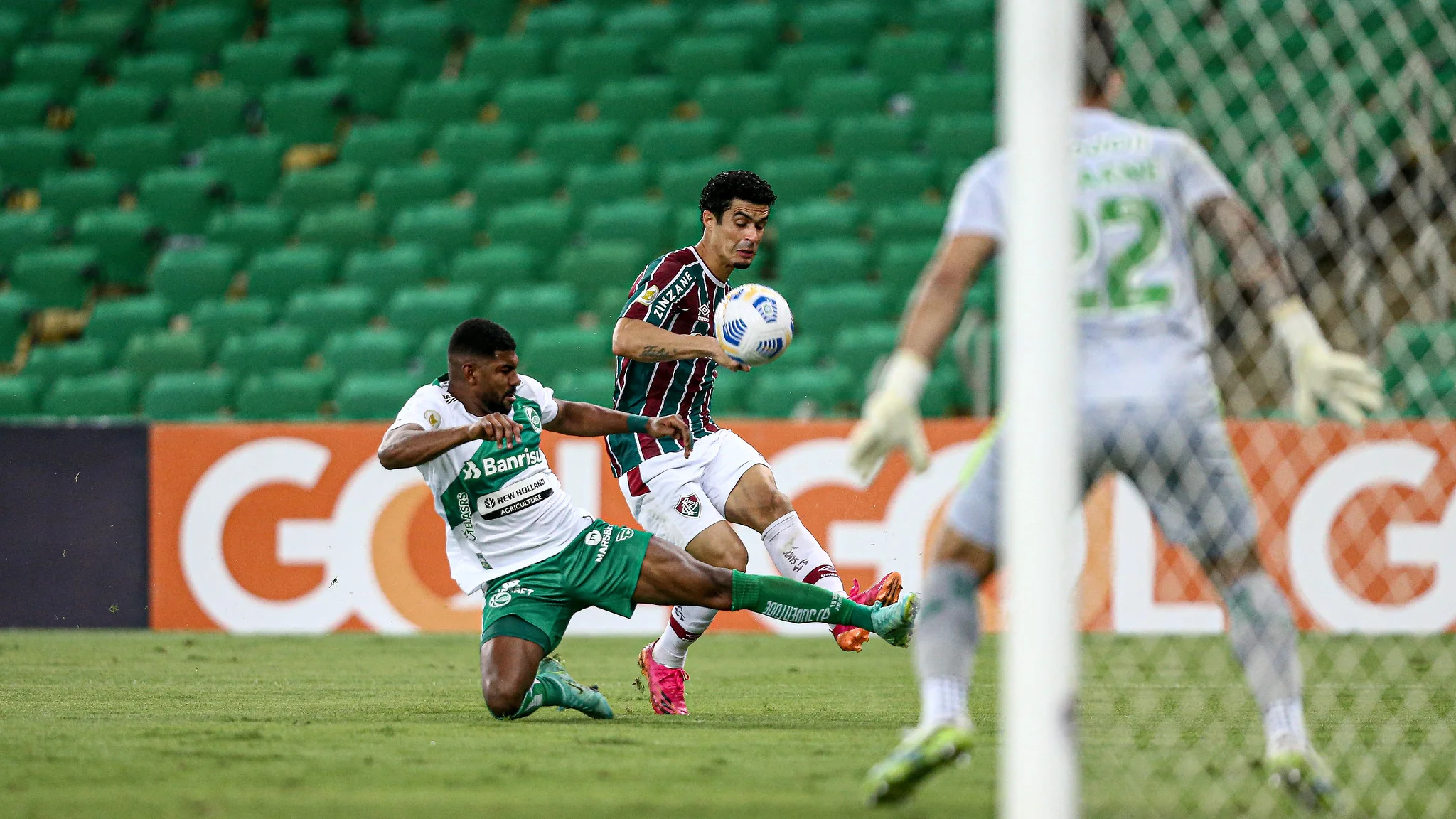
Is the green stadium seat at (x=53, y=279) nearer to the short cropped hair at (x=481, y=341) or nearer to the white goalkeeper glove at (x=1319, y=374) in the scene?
the short cropped hair at (x=481, y=341)

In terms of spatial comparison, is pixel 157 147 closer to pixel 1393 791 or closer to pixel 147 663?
pixel 147 663

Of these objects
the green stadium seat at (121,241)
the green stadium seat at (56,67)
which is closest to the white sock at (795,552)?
the green stadium seat at (121,241)

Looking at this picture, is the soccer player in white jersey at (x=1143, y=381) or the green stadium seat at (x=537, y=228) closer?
the soccer player in white jersey at (x=1143, y=381)

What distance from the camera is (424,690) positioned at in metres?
7.13

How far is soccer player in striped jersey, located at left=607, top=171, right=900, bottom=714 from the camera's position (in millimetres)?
6520

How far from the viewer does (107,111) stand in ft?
50.3

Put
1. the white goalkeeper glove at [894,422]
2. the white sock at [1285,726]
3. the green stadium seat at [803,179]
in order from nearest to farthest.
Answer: the white goalkeeper glove at [894,422] → the white sock at [1285,726] → the green stadium seat at [803,179]

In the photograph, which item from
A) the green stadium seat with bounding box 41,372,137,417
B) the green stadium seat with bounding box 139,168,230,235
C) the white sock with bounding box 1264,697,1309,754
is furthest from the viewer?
the green stadium seat with bounding box 139,168,230,235

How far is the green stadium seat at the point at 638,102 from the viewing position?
14523 millimetres

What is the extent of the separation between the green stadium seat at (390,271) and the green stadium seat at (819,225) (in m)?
3.17

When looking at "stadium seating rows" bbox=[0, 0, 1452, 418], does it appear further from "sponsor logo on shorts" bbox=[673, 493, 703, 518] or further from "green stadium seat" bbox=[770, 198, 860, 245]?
"sponsor logo on shorts" bbox=[673, 493, 703, 518]

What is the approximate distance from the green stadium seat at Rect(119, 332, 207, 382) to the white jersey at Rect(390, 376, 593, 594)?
7354mm

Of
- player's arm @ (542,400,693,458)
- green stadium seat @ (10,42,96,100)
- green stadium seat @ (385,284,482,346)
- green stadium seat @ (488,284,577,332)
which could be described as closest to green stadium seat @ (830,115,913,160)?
green stadium seat @ (488,284,577,332)

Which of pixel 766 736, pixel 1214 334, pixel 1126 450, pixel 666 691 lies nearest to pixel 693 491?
pixel 666 691
